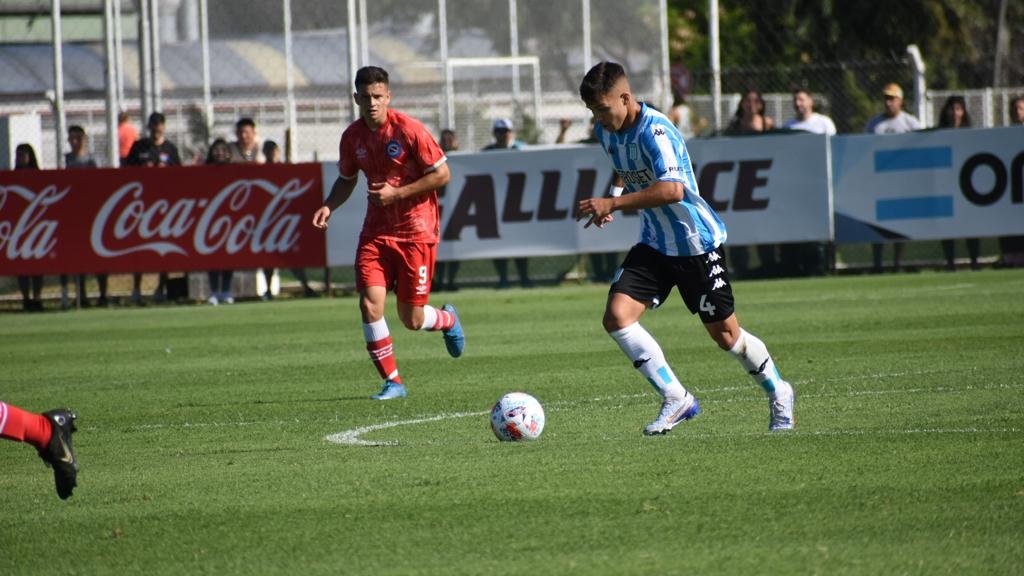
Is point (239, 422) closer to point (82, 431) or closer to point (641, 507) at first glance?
point (82, 431)

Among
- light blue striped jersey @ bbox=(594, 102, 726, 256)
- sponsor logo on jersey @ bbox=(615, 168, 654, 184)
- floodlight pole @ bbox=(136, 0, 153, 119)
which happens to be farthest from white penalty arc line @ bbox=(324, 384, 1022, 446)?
floodlight pole @ bbox=(136, 0, 153, 119)

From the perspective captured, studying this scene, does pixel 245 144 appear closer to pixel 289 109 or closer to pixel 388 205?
pixel 289 109

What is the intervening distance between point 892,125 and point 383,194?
491 inches

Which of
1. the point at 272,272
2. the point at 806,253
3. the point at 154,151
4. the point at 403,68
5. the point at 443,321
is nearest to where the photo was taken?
the point at 443,321

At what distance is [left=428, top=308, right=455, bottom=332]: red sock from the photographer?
12.1 metres

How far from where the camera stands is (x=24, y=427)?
22.7 feet

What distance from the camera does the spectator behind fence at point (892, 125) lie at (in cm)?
2138

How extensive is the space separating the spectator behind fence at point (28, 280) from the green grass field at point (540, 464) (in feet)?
25.5

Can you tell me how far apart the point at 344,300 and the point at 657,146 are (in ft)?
44.5

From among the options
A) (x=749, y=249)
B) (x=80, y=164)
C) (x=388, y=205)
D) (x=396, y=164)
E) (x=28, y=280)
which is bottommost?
(x=28, y=280)

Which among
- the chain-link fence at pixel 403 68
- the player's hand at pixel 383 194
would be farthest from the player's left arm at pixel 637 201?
the chain-link fence at pixel 403 68

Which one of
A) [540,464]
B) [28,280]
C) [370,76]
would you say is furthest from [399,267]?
[28,280]

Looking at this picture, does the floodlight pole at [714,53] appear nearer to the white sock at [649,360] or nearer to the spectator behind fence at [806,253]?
the spectator behind fence at [806,253]

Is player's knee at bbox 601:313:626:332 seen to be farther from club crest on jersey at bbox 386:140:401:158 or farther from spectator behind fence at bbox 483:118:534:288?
spectator behind fence at bbox 483:118:534:288
